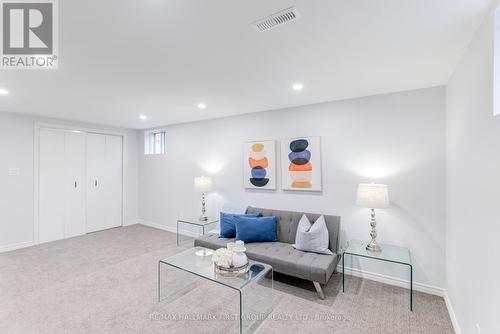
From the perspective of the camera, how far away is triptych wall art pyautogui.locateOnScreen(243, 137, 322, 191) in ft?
10.9

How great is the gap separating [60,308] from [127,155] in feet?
12.3

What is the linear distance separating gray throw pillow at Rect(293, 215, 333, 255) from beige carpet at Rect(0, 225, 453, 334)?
0.42 meters

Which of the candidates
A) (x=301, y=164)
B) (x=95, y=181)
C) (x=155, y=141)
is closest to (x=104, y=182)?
(x=95, y=181)

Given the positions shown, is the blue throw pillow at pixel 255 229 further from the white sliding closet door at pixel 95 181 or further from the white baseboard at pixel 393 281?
the white sliding closet door at pixel 95 181

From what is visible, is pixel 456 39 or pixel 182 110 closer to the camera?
pixel 456 39

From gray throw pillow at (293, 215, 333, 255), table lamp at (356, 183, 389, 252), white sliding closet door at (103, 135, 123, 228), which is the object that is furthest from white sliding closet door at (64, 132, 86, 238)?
table lamp at (356, 183, 389, 252)

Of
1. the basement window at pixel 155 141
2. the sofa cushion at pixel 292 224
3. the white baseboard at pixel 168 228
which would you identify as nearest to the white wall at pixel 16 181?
the basement window at pixel 155 141

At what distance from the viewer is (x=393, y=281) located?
280cm

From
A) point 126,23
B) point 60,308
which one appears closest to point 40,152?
point 60,308

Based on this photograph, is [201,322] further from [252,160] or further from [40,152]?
[40,152]

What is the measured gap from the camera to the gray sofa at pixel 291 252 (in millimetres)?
2489

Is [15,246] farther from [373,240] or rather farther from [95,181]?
[373,240]

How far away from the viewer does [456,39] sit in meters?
1.69

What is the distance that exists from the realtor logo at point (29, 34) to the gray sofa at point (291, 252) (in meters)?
2.69
